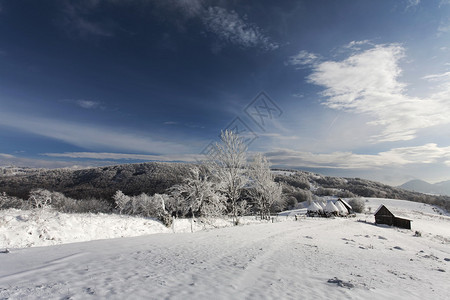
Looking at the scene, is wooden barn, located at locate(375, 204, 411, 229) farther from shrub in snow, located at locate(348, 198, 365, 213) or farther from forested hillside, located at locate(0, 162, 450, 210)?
forested hillside, located at locate(0, 162, 450, 210)

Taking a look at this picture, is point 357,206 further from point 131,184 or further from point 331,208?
point 131,184

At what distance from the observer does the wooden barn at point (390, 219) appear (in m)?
38.8

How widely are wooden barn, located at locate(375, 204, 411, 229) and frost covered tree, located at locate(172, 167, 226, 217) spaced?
3553 centimetres

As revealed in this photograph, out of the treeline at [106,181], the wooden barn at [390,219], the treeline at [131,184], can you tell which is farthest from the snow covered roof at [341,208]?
the treeline at [106,181]

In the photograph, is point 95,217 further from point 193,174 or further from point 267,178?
point 267,178

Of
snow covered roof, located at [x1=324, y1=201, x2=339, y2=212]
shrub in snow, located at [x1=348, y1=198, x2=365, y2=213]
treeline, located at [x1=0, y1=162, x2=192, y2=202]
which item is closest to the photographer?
snow covered roof, located at [x1=324, y1=201, x2=339, y2=212]

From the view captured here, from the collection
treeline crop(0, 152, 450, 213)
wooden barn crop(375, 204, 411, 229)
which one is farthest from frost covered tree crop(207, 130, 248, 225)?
treeline crop(0, 152, 450, 213)

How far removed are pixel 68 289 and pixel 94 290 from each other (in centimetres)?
67

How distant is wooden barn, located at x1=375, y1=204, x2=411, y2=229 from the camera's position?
38812 millimetres

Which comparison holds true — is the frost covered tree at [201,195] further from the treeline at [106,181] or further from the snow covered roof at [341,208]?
the treeline at [106,181]

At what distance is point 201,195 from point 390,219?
130 feet

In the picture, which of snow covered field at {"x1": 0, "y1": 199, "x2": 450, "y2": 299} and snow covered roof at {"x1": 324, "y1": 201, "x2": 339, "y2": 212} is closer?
snow covered field at {"x1": 0, "y1": 199, "x2": 450, "y2": 299}

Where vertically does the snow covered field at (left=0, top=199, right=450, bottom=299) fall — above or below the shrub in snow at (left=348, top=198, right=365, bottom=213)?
above

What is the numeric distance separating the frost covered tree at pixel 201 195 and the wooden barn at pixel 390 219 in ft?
117
